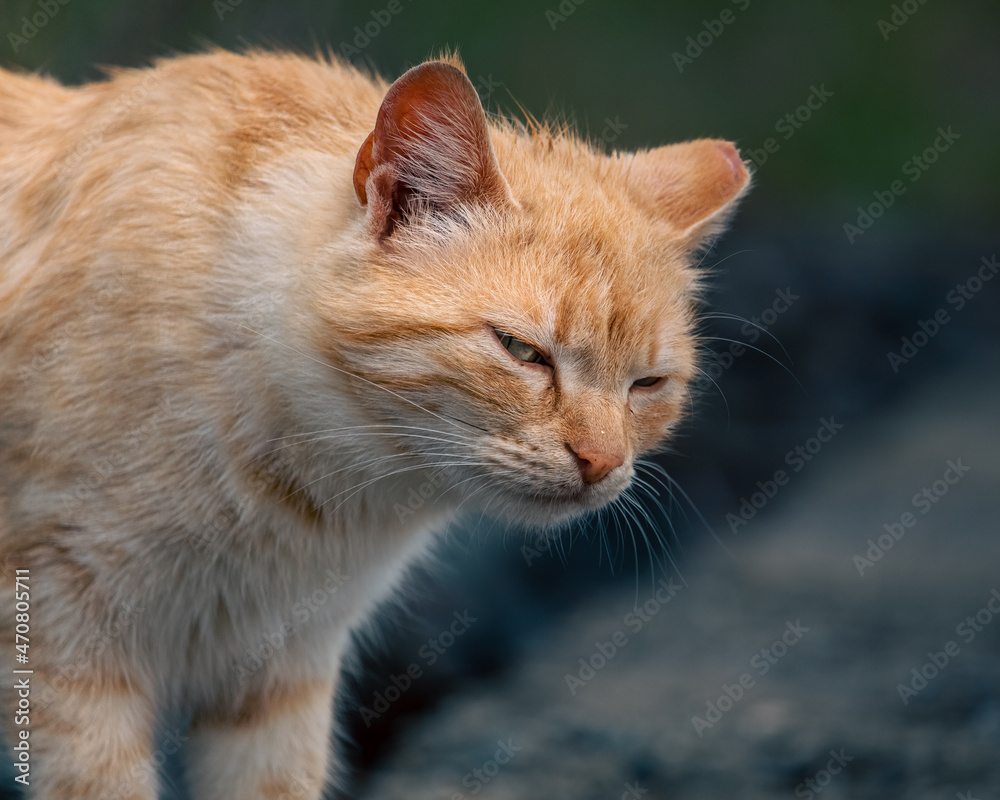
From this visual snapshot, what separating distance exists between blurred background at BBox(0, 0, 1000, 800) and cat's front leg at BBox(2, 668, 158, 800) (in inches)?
52.0

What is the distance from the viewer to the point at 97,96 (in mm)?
2008

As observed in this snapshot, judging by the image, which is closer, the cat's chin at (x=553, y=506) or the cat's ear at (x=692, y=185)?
the cat's chin at (x=553, y=506)

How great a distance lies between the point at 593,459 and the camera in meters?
1.55

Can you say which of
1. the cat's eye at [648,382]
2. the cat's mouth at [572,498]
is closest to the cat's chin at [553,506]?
the cat's mouth at [572,498]

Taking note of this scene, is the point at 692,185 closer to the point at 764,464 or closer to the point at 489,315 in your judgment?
the point at 489,315

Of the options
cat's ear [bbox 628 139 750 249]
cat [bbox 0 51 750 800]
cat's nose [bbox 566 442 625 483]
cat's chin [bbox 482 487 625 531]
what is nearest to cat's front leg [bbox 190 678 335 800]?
cat [bbox 0 51 750 800]

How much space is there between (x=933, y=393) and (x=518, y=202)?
134 inches

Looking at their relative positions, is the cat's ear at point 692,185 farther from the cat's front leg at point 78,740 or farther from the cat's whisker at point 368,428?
the cat's front leg at point 78,740

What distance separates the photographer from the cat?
1.58 metres

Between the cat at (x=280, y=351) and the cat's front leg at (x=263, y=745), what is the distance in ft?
0.83

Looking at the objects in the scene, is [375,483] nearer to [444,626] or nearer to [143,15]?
[444,626]

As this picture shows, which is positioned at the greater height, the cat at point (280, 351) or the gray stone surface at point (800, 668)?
the cat at point (280, 351)

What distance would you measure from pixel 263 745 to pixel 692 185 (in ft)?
5.13

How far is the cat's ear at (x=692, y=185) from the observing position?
1.93 m
